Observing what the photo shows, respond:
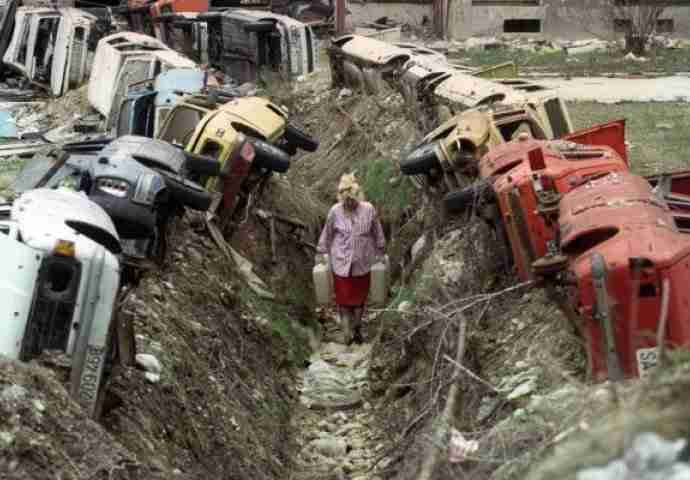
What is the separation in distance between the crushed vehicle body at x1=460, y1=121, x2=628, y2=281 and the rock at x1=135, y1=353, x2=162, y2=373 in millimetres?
2148

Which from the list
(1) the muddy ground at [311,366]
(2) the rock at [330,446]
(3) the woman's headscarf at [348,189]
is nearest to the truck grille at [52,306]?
(1) the muddy ground at [311,366]

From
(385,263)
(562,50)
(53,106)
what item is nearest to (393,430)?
(385,263)

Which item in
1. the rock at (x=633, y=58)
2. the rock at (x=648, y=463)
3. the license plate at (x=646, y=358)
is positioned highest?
the rock at (x=648, y=463)

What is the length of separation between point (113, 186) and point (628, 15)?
72.2 ft

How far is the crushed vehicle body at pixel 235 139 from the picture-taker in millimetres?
12484

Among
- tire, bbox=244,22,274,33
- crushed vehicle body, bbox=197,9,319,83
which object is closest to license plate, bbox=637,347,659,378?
crushed vehicle body, bbox=197,9,319,83

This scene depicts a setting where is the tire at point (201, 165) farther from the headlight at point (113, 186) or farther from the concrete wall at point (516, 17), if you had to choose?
the concrete wall at point (516, 17)

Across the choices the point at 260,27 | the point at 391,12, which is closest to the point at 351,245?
the point at 260,27

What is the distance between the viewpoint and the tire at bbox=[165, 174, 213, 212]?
32.2ft

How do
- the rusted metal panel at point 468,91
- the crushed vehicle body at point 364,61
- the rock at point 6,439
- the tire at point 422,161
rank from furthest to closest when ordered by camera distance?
the crushed vehicle body at point 364,61
the rusted metal panel at point 468,91
the tire at point 422,161
the rock at point 6,439

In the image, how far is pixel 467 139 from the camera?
36.7 ft

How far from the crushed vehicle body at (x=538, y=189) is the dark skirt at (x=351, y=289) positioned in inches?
119

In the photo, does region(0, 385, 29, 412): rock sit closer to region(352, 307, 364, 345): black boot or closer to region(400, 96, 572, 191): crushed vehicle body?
region(400, 96, 572, 191): crushed vehicle body

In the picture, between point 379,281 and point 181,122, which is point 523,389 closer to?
point 379,281
